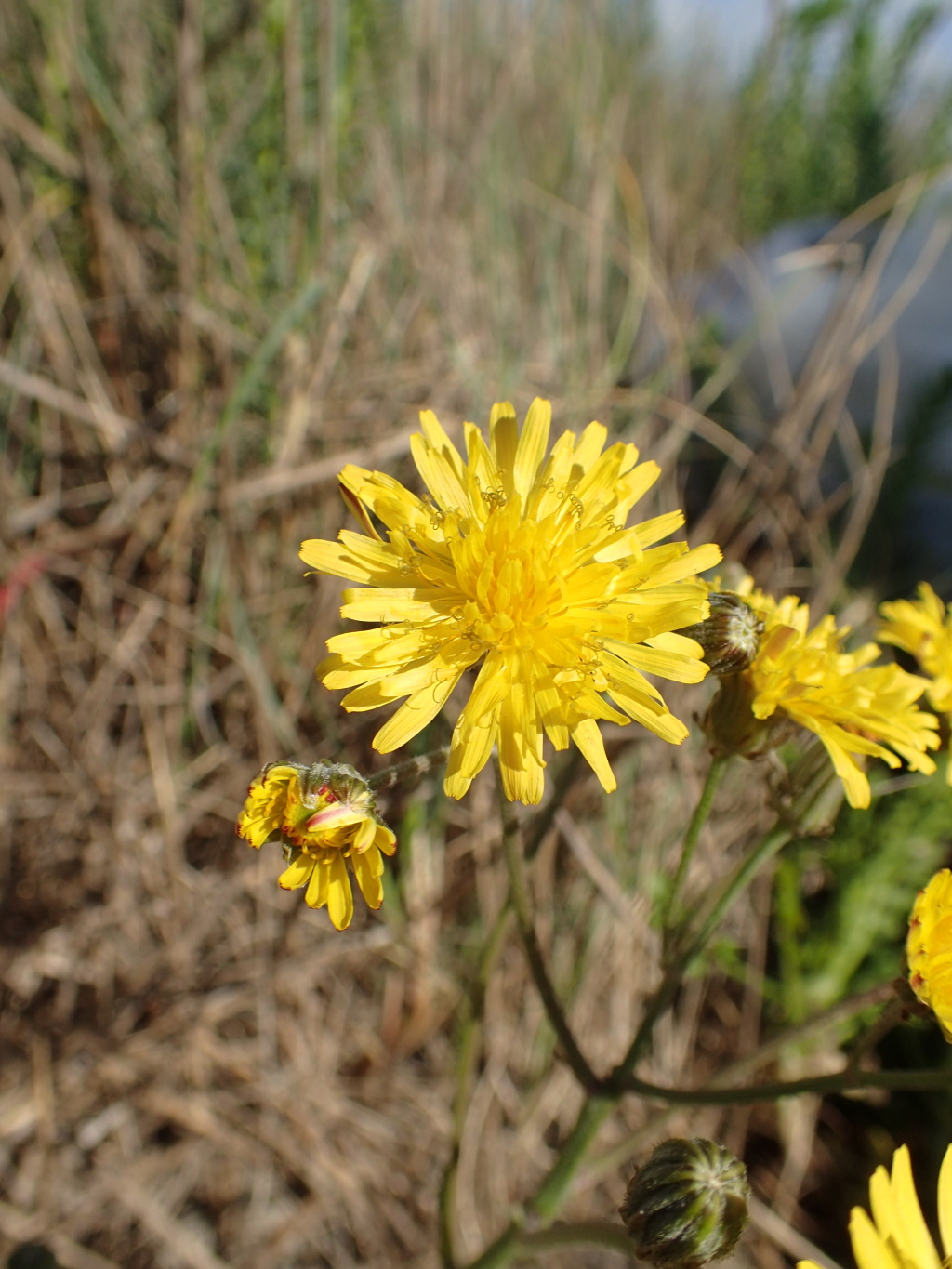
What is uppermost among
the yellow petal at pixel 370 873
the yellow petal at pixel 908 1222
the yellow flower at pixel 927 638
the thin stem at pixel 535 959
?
the yellow flower at pixel 927 638

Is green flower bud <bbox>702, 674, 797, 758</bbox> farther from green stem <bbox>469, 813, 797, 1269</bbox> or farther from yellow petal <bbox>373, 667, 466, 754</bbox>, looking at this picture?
yellow petal <bbox>373, 667, 466, 754</bbox>

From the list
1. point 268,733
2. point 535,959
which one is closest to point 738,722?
point 535,959

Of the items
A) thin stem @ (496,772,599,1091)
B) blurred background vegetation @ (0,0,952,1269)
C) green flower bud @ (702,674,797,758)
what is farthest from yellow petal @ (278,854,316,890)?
blurred background vegetation @ (0,0,952,1269)

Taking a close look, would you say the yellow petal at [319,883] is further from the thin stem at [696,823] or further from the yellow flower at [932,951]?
the yellow flower at [932,951]

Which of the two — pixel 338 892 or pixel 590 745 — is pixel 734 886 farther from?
pixel 338 892

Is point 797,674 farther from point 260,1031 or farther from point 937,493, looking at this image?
point 937,493

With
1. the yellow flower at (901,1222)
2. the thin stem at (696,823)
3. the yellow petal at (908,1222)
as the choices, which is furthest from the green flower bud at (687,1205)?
the thin stem at (696,823)

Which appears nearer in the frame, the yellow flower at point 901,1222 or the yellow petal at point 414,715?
the yellow flower at point 901,1222

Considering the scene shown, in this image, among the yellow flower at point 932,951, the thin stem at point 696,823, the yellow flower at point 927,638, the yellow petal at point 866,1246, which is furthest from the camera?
the yellow flower at point 927,638

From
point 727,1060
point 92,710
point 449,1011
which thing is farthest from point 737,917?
point 92,710
